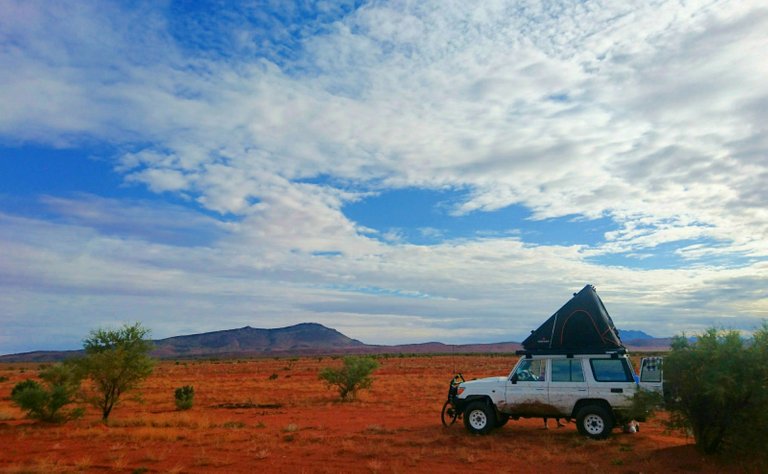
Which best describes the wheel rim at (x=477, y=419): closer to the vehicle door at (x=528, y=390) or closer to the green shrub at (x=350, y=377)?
the vehicle door at (x=528, y=390)

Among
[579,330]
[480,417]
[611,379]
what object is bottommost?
[480,417]

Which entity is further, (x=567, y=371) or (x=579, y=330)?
(x=579, y=330)

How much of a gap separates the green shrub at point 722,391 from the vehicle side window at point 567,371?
2.87 metres

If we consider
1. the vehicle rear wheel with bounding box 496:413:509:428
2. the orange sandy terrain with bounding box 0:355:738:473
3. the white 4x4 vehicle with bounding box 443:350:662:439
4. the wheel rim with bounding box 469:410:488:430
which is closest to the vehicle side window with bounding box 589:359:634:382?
the white 4x4 vehicle with bounding box 443:350:662:439

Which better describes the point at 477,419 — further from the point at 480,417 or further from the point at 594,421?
the point at 594,421

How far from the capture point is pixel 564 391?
46.0ft

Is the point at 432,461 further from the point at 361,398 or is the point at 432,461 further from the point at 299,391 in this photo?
the point at 299,391

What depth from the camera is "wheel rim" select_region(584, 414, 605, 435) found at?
44.9 ft

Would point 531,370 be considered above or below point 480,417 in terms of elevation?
above

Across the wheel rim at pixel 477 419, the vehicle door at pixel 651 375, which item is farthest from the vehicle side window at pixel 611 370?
the wheel rim at pixel 477 419

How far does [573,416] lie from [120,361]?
14.9m

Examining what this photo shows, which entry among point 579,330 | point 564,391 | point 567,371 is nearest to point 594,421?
point 564,391

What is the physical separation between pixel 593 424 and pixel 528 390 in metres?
1.66

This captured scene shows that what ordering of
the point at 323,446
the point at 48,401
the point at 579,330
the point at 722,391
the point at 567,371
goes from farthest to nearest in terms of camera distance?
1. the point at 48,401
2. the point at 579,330
3. the point at 567,371
4. the point at 323,446
5. the point at 722,391
